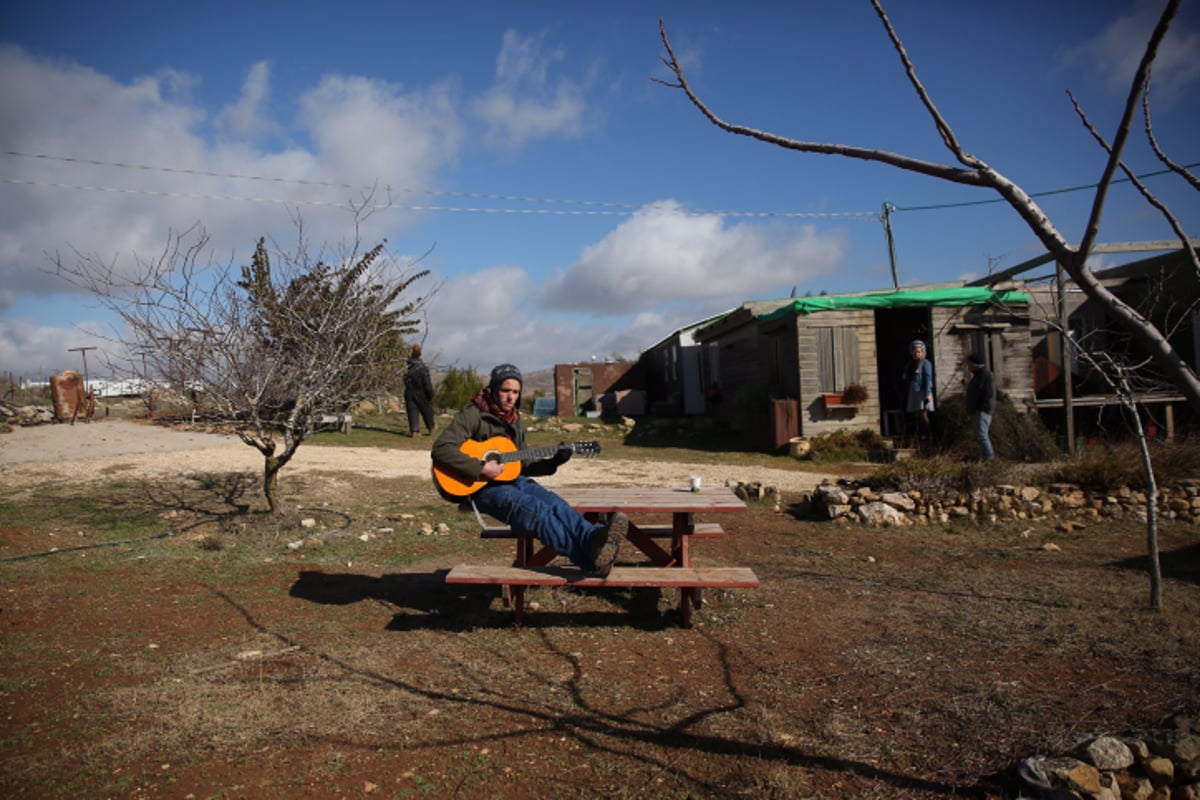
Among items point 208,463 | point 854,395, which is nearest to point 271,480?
point 208,463

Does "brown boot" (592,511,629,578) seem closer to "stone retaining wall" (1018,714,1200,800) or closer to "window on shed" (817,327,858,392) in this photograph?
"stone retaining wall" (1018,714,1200,800)

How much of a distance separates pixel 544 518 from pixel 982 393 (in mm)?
7207

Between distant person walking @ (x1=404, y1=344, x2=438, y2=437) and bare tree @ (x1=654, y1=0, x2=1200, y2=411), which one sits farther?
distant person walking @ (x1=404, y1=344, x2=438, y2=437)

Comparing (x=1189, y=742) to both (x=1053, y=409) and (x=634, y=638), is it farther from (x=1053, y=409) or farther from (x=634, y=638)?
(x=1053, y=409)

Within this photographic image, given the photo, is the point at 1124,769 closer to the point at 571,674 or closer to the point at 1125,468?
the point at 571,674

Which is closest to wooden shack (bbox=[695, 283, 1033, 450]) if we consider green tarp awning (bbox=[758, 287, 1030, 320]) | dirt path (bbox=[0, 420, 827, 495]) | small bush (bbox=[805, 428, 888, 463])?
green tarp awning (bbox=[758, 287, 1030, 320])

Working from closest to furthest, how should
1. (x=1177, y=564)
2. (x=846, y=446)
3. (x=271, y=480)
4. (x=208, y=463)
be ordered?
(x=1177, y=564) < (x=271, y=480) < (x=208, y=463) < (x=846, y=446)

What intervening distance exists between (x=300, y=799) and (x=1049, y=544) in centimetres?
630

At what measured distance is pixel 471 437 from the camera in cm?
499

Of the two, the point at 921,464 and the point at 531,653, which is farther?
the point at 921,464

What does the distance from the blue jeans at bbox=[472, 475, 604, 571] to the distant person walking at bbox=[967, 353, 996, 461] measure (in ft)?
22.4

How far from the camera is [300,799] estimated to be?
2.81 m

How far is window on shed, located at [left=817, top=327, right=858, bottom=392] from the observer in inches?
546

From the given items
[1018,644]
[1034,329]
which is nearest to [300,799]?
[1018,644]
